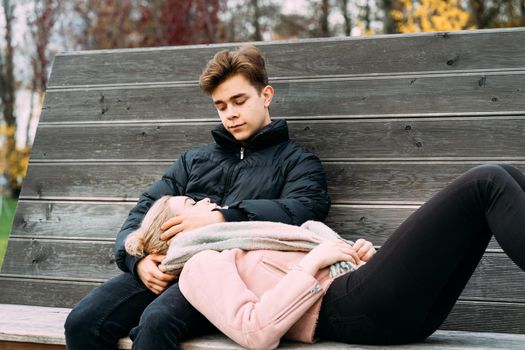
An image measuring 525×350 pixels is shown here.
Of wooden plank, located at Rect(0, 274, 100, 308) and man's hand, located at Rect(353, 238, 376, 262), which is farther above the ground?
man's hand, located at Rect(353, 238, 376, 262)

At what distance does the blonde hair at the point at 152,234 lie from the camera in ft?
7.55

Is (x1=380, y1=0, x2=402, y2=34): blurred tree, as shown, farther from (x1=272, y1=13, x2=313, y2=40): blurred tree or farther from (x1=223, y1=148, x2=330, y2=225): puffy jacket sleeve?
(x1=223, y1=148, x2=330, y2=225): puffy jacket sleeve

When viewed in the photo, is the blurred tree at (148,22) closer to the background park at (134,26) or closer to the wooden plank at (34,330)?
the background park at (134,26)

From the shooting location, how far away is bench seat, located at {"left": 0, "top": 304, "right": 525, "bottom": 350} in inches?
80.4

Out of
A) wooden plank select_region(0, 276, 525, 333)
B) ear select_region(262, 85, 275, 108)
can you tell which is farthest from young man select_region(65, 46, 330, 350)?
wooden plank select_region(0, 276, 525, 333)

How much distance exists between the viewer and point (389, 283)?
6.22 feet

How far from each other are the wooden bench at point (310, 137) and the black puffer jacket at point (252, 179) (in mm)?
297

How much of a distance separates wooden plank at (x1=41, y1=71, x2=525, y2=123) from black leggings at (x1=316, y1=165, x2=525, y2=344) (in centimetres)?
101

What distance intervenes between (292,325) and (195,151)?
1103 mm

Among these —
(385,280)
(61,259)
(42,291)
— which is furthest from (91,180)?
(385,280)

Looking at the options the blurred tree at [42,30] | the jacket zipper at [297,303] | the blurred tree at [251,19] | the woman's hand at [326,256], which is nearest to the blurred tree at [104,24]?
the blurred tree at [42,30]

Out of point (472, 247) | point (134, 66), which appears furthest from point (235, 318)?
point (134, 66)

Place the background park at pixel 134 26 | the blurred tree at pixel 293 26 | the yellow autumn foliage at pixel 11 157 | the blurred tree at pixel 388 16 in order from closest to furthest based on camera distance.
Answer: the blurred tree at pixel 388 16 → the background park at pixel 134 26 → the yellow autumn foliage at pixel 11 157 → the blurred tree at pixel 293 26

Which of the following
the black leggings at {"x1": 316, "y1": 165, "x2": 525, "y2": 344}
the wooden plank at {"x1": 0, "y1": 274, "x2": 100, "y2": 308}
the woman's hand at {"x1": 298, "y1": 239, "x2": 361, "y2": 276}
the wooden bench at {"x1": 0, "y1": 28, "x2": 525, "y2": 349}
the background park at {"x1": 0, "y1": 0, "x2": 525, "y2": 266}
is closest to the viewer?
the black leggings at {"x1": 316, "y1": 165, "x2": 525, "y2": 344}
